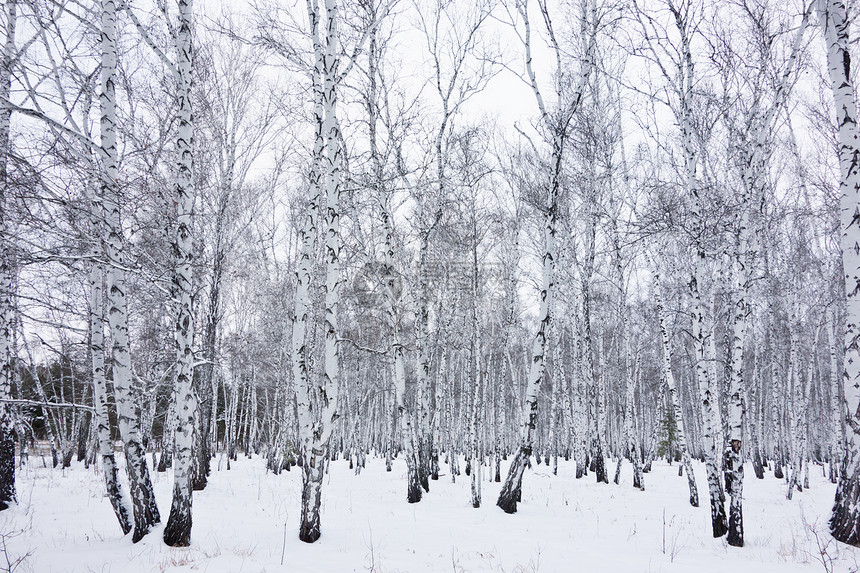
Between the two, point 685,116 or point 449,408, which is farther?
point 449,408

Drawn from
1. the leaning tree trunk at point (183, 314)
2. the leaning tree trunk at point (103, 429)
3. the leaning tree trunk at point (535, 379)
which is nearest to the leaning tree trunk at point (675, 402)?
the leaning tree trunk at point (535, 379)

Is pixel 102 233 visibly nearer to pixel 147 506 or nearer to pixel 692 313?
pixel 147 506

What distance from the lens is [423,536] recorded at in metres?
7.07

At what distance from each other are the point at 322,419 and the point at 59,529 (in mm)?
4665

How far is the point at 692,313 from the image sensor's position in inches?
306

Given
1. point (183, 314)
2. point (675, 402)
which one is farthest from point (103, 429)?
point (675, 402)

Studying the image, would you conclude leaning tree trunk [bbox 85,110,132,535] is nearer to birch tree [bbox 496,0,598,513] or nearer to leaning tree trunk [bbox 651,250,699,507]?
birch tree [bbox 496,0,598,513]

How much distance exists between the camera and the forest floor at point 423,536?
18.2ft

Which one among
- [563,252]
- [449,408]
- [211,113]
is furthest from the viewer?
[449,408]

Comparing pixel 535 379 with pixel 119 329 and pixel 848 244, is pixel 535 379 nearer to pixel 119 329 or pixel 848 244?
pixel 848 244

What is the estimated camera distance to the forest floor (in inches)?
218

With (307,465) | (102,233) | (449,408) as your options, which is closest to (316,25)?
(102,233)

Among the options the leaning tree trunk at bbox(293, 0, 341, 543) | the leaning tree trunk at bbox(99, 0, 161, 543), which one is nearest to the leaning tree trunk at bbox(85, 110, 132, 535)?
the leaning tree trunk at bbox(99, 0, 161, 543)

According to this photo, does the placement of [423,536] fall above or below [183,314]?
below
